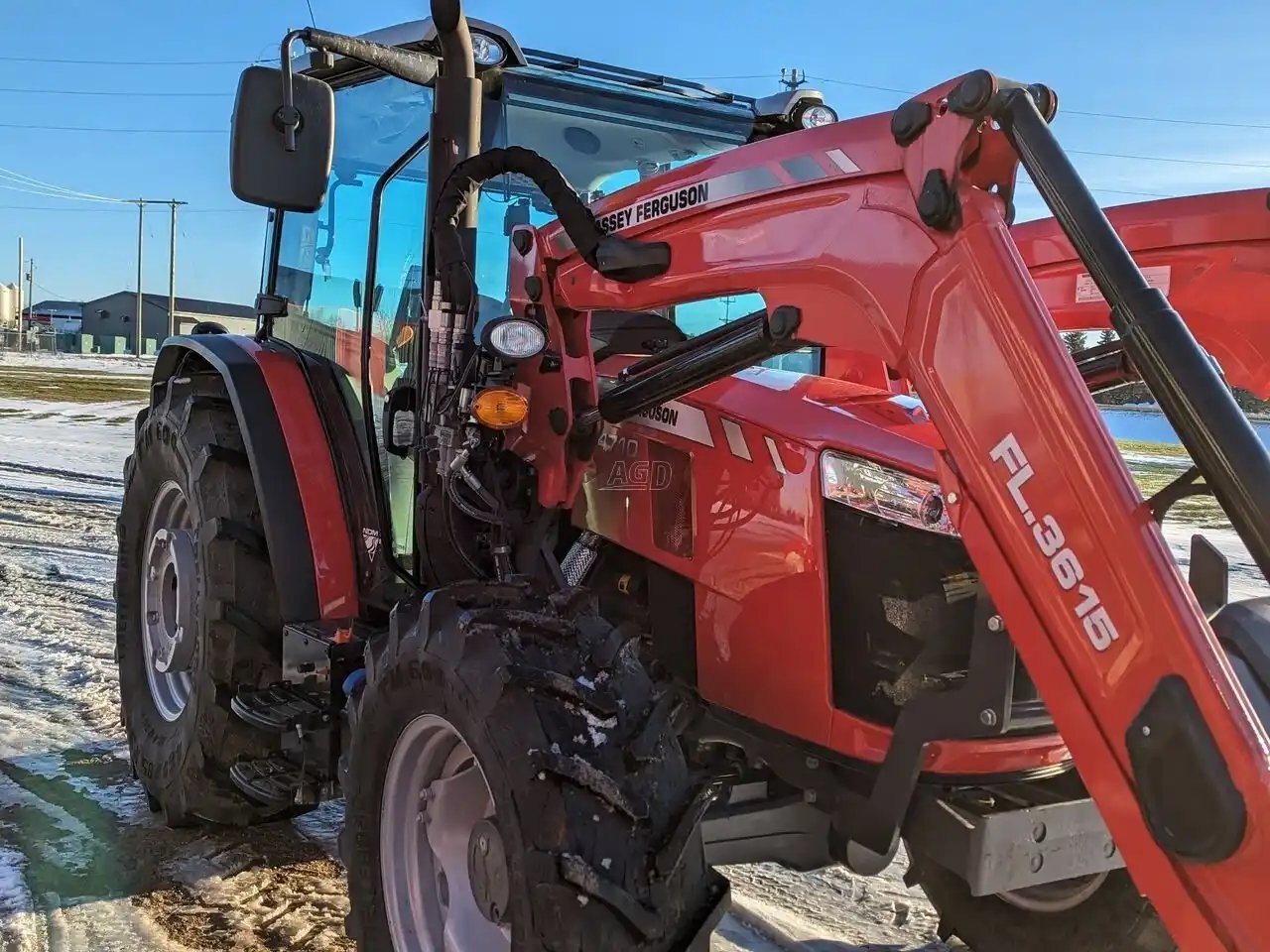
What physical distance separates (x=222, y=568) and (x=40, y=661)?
226 cm

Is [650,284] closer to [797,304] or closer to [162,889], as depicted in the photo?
[797,304]

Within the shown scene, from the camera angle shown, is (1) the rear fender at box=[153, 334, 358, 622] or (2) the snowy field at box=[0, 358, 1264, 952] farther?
(1) the rear fender at box=[153, 334, 358, 622]

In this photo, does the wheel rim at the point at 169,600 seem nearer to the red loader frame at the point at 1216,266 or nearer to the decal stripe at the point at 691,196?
the decal stripe at the point at 691,196

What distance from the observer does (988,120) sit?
163 centimetres

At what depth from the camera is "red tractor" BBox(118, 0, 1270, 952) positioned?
150 cm

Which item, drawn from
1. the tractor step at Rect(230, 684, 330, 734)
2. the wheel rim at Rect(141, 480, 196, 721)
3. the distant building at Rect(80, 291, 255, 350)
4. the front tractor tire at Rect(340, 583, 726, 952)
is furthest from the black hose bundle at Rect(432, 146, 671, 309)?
the distant building at Rect(80, 291, 255, 350)

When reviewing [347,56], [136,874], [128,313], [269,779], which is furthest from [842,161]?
[128,313]

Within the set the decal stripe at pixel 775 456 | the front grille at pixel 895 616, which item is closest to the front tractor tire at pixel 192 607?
the decal stripe at pixel 775 456

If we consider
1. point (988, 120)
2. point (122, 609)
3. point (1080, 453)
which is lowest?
point (122, 609)

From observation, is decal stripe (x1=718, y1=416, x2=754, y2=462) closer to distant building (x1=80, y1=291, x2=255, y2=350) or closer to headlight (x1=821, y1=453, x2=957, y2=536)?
headlight (x1=821, y1=453, x2=957, y2=536)

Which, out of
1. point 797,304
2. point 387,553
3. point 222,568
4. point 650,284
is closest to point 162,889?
point 222,568

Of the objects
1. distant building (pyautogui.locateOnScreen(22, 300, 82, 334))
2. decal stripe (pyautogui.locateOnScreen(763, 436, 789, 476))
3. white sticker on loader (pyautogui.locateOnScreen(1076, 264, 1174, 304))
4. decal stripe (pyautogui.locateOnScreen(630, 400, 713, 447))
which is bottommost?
decal stripe (pyautogui.locateOnScreen(763, 436, 789, 476))

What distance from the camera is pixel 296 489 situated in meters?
3.28

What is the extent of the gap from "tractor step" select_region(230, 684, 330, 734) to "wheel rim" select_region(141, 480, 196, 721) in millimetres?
277
